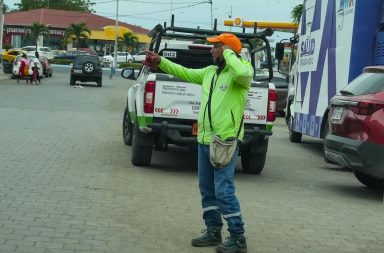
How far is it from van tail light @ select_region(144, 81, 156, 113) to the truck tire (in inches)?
64.2

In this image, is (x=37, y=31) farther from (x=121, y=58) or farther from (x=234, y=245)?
(x=234, y=245)

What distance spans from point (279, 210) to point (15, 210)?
301 cm

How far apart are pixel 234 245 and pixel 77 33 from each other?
74629 mm

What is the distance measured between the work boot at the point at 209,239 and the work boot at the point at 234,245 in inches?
7.4

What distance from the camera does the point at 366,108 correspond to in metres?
8.30

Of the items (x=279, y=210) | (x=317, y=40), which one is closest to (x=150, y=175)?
(x=279, y=210)

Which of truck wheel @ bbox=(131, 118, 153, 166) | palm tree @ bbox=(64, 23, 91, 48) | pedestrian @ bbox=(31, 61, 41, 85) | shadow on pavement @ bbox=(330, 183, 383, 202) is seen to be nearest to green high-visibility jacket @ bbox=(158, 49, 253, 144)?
shadow on pavement @ bbox=(330, 183, 383, 202)

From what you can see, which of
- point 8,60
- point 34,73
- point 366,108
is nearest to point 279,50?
point 366,108

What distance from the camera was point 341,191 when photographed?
940 cm

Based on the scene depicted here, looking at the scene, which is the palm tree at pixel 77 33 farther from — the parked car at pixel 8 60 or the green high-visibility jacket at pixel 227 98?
the green high-visibility jacket at pixel 227 98

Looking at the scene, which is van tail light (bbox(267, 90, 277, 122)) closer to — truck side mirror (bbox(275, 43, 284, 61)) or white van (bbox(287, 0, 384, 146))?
white van (bbox(287, 0, 384, 146))

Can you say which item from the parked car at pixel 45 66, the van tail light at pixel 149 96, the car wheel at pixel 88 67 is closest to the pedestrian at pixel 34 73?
the car wheel at pixel 88 67

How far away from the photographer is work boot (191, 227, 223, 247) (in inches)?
229

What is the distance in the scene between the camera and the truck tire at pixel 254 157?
389 inches
